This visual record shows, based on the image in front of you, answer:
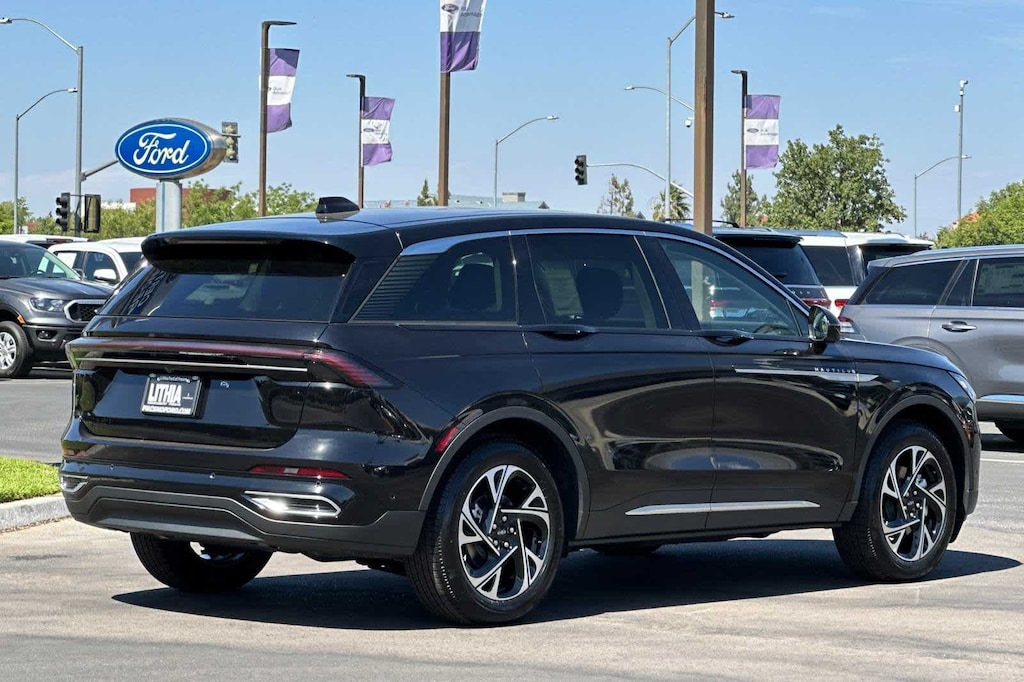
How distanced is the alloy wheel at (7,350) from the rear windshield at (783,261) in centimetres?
951

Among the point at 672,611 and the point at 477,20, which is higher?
the point at 477,20

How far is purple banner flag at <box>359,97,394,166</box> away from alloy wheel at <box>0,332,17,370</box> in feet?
67.6

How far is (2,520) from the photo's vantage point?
10547 millimetres

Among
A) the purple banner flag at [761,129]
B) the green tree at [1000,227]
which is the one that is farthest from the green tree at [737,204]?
the purple banner flag at [761,129]

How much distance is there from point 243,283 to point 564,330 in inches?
52.8

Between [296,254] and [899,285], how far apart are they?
10505mm

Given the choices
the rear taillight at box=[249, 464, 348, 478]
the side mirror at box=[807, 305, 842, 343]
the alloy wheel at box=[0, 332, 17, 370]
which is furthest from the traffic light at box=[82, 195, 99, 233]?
the rear taillight at box=[249, 464, 348, 478]

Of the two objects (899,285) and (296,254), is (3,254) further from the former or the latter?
(296,254)

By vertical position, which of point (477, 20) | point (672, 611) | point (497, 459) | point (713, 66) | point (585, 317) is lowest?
point (672, 611)

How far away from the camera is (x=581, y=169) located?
6638cm

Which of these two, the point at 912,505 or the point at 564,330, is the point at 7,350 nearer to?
the point at 912,505

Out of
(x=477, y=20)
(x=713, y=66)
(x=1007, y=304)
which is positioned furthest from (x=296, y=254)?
(x=477, y=20)

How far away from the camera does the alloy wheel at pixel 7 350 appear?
80.1 ft

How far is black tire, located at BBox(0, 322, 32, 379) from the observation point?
2425 cm
